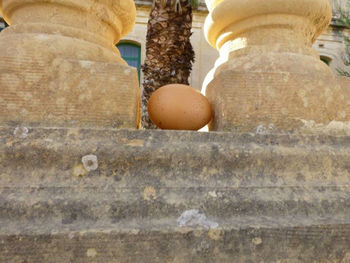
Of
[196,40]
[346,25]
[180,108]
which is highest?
[346,25]

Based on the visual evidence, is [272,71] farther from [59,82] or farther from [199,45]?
[199,45]

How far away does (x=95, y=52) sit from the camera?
1.37 m

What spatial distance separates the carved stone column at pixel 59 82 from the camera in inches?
46.1

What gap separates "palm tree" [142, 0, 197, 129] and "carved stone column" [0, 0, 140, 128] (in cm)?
283

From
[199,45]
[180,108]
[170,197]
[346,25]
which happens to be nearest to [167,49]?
[180,108]

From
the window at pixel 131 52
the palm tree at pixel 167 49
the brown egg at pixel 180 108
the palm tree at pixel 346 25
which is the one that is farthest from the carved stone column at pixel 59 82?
the palm tree at pixel 346 25

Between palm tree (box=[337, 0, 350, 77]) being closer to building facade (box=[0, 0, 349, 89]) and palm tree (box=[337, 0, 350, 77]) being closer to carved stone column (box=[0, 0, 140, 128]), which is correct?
building facade (box=[0, 0, 349, 89])

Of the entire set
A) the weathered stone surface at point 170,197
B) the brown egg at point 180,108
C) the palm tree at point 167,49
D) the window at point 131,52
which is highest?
the window at point 131,52

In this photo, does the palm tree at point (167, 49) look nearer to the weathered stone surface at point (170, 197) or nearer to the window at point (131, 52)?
the weathered stone surface at point (170, 197)

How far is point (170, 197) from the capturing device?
0.92m

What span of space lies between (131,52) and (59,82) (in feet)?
32.3

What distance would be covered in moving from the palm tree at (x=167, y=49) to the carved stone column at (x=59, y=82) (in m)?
2.83

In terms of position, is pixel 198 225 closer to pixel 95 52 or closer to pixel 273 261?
pixel 273 261

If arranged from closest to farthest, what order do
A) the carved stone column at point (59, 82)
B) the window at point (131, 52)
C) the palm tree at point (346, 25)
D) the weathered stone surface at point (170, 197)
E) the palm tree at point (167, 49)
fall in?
the weathered stone surface at point (170, 197)
the carved stone column at point (59, 82)
the palm tree at point (167, 49)
the palm tree at point (346, 25)
the window at point (131, 52)
